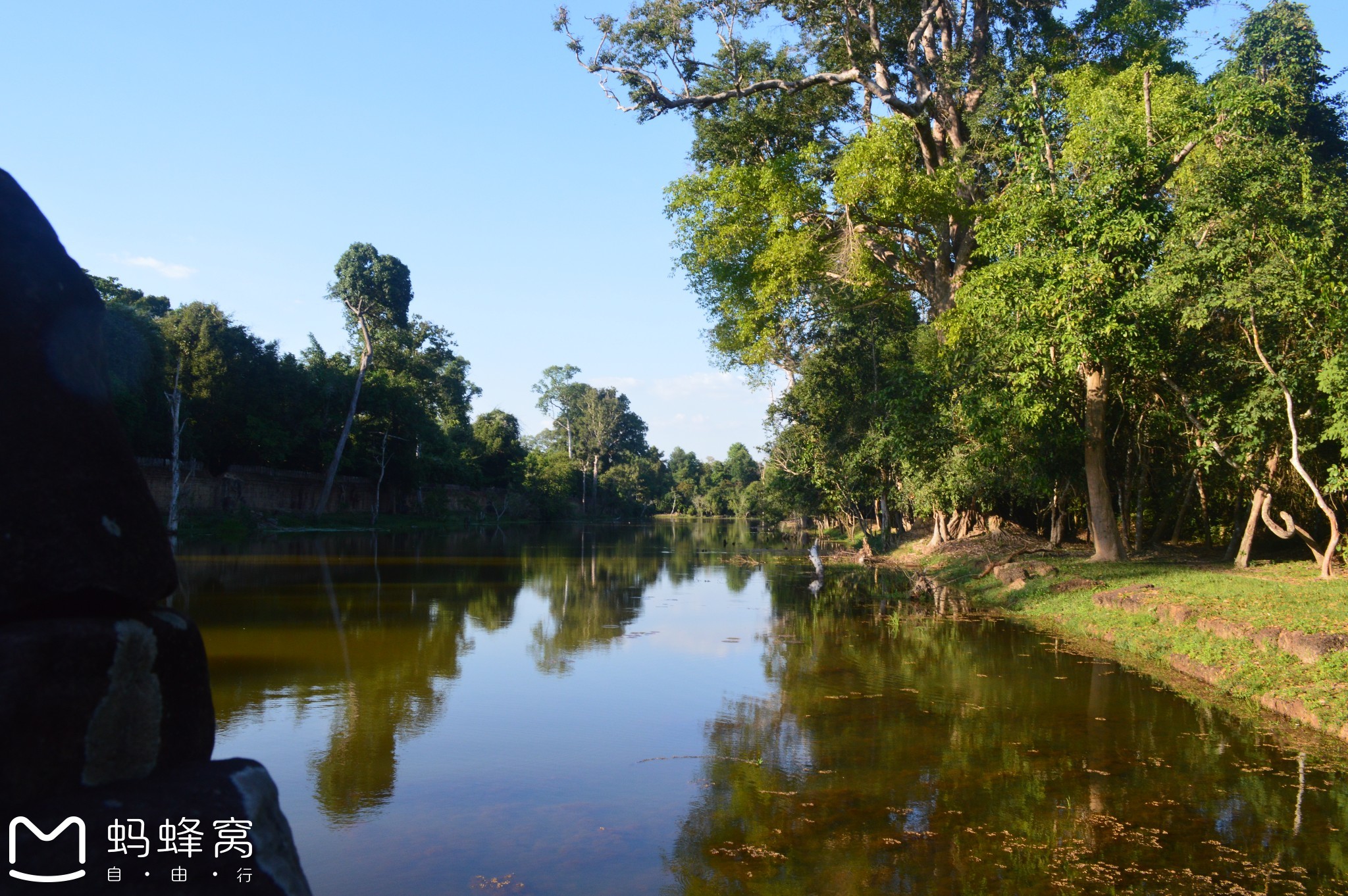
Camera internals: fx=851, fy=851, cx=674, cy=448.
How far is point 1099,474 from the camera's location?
15.4 m

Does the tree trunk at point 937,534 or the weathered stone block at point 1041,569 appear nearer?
the weathered stone block at point 1041,569

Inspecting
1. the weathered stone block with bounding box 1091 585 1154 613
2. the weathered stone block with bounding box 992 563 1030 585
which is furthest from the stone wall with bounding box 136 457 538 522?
the weathered stone block with bounding box 1091 585 1154 613

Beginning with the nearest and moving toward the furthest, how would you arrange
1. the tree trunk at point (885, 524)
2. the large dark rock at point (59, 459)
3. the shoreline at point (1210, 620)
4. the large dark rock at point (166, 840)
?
the large dark rock at point (166, 840) < the large dark rock at point (59, 459) < the shoreline at point (1210, 620) < the tree trunk at point (885, 524)

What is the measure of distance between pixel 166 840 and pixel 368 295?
47.0 metres

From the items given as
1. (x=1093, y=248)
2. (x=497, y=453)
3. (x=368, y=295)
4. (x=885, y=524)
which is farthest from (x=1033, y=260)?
(x=497, y=453)

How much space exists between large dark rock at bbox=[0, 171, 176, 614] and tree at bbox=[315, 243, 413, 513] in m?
38.3

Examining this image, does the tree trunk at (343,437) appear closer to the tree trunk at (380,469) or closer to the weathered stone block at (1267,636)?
the tree trunk at (380,469)

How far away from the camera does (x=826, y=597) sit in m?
16.6

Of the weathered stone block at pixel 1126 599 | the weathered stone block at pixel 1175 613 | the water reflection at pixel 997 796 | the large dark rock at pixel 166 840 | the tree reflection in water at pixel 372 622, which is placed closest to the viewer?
the large dark rock at pixel 166 840

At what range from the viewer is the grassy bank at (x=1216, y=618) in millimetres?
7527

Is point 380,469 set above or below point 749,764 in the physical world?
above

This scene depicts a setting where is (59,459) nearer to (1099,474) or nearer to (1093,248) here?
(1093,248)

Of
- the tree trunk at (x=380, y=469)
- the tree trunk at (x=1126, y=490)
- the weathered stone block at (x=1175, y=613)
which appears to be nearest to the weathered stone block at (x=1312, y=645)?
the weathered stone block at (x=1175, y=613)

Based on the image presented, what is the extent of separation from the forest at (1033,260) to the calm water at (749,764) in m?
4.95
